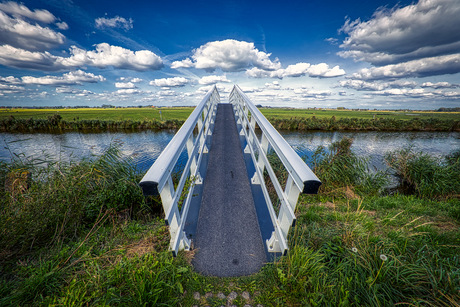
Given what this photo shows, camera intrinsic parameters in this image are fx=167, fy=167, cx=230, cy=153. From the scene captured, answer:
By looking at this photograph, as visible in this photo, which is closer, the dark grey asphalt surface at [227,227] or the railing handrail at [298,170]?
the railing handrail at [298,170]

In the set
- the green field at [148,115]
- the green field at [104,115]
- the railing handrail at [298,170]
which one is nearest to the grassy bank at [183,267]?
the railing handrail at [298,170]

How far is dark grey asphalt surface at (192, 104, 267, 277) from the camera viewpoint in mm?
1999

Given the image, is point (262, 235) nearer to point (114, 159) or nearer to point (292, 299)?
point (292, 299)

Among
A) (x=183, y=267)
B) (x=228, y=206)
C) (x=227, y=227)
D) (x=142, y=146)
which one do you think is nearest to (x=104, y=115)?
(x=142, y=146)

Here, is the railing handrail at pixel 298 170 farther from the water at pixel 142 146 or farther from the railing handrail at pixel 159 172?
the water at pixel 142 146

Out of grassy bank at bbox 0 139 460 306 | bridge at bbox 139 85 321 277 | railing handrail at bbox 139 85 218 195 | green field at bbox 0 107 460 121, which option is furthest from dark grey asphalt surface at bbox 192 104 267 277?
green field at bbox 0 107 460 121

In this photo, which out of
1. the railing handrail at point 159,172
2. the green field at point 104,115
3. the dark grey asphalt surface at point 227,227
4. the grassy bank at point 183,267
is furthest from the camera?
the green field at point 104,115

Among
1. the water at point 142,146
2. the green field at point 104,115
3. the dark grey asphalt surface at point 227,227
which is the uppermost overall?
the green field at point 104,115

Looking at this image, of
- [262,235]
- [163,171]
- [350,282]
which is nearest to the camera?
[163,171]

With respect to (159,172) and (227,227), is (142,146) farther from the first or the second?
(159,172)

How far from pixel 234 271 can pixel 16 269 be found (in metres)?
2.51

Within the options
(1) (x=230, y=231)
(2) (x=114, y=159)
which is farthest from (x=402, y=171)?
(2) (x=114, y=159)

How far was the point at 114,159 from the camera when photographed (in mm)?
5234

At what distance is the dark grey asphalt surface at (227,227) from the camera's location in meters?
2.00
